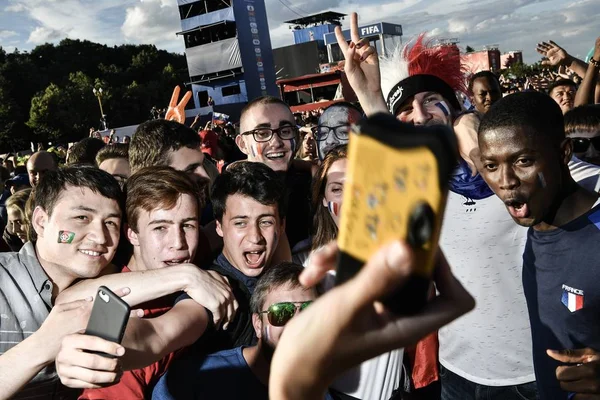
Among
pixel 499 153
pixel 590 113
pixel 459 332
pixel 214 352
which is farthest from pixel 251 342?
pixel 590 113

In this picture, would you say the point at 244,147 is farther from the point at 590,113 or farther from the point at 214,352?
the point at 590,113

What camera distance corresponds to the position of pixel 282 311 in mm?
2000

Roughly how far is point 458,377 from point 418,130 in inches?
84.9

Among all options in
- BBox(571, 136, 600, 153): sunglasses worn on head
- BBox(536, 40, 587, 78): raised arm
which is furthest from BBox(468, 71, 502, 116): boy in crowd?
BBox(571, 136, 600, 153): sunglasses worn on head

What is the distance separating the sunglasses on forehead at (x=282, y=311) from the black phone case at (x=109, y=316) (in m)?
0.85

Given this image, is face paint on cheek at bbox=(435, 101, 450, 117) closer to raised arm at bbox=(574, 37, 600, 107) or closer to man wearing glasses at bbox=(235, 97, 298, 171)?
man wearing glasses at bbox=(235, 97, 298, 171)

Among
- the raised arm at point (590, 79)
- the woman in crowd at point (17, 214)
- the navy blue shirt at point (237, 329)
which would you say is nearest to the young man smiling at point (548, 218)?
the navy blue shirt at point (237, 329)

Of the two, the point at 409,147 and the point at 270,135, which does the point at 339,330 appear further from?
the point at 270,135

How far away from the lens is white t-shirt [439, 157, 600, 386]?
7.45 ft

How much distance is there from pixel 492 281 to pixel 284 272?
0.94 meters

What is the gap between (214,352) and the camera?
204 centimetres

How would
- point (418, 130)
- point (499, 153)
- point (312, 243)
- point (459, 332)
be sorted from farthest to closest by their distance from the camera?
point (312, 243), point (459, 332), point (499, 153), point (418, 130)

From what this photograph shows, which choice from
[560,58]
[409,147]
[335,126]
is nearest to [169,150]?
[335,126]

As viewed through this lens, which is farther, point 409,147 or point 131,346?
point 131,346
